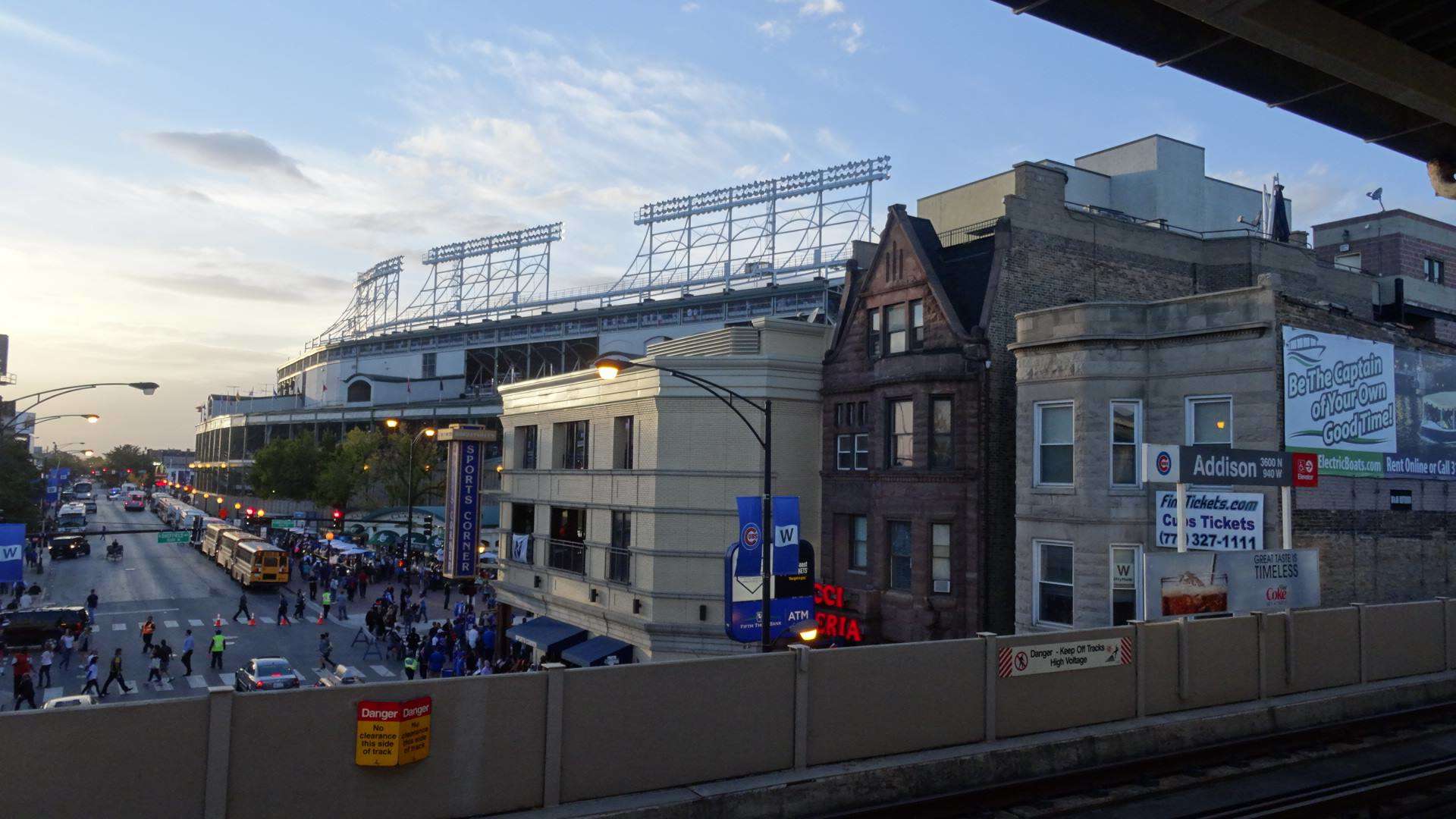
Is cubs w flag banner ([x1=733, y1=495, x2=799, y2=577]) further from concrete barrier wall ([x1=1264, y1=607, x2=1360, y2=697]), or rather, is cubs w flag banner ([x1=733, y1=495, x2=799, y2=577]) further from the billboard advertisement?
the billboard advertisement

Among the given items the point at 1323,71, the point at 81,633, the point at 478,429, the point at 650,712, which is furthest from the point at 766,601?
the point at 81,633

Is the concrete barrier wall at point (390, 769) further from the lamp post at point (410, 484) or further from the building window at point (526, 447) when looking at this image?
the lamp post at point (410, 484)

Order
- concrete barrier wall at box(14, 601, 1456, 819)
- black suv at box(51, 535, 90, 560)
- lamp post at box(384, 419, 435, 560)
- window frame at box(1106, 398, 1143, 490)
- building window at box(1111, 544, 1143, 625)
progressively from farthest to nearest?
black suv at box(51, 535, 90, 560) < lamp post at box(384, 419, 435, 560) < window frame at box(1106, 398, 1143, 490) < building window at box(1111, 544, 1143, 625) < concrete barrier wall at box(14, 601, 1456, 819)

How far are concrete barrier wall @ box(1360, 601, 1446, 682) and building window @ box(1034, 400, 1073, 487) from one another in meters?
6.36

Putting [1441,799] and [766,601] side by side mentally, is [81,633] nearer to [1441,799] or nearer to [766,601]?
[766,601]

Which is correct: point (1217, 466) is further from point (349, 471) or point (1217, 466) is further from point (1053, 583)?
point (349, 471)

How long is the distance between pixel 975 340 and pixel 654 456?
9.89 m

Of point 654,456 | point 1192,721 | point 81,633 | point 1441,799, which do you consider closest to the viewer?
point 1441,799

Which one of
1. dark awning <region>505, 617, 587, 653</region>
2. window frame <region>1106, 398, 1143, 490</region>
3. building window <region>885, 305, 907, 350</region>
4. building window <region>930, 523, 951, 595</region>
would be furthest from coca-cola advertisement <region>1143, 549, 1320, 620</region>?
dark awning <region>505, 617, 587, 653</region>

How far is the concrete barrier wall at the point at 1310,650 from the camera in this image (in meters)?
17.6

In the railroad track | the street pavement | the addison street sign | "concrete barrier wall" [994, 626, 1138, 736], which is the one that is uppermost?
the addison street sign

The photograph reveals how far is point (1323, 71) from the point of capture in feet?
32.1

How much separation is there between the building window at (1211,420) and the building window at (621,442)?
637 inches

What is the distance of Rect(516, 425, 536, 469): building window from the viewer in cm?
3856
